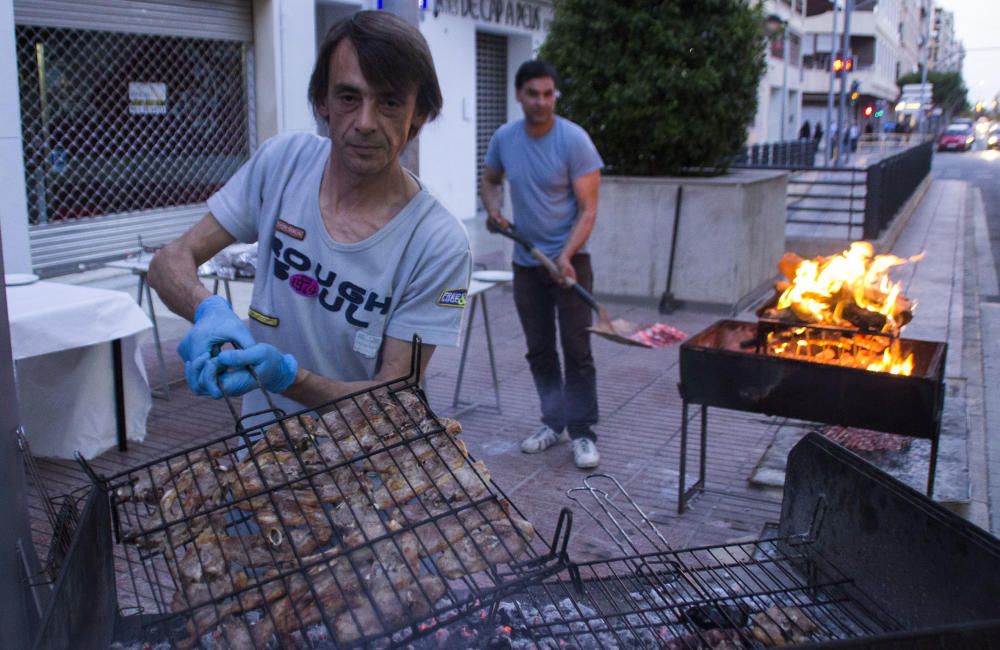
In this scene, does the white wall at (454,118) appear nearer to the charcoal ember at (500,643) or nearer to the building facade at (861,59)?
the charcoal ember at (500,643)

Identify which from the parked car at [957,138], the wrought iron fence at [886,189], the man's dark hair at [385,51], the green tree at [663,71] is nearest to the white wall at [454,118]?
the green tree at [663,71]

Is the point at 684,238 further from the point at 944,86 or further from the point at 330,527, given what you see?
the point at 944,86

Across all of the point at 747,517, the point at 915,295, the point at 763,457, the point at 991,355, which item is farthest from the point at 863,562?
the point at 915,295

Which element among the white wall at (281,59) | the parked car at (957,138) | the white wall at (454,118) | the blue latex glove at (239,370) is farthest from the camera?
the parked car at (957,138)

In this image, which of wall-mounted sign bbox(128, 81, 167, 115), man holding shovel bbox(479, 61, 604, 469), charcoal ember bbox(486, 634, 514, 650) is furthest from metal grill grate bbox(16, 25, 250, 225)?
charcoal ember bbox(486, 634, 514, 650)

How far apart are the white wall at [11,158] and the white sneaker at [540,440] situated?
4734 mm

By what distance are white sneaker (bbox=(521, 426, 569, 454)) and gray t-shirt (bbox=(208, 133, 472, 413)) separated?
3.29 meters

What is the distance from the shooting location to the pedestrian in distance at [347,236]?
86.7 inches

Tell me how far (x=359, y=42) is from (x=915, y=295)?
986 centimetres

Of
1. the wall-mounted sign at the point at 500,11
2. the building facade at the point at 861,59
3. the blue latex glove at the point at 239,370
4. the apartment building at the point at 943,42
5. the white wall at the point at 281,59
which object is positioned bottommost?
the blue latex glove at the point at 239,370

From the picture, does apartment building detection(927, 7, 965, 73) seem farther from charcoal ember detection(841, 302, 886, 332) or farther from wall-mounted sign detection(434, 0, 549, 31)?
charcoal ember detection(841, 302, 886, 332)

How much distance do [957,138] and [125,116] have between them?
205 feet

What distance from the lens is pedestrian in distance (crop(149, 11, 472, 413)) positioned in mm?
2203

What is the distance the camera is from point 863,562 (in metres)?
2.42
